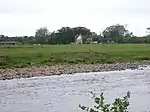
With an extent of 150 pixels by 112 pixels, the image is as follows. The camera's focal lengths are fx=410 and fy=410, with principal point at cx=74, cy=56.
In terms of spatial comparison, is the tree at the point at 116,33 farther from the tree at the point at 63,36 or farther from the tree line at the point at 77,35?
the tree at the point at 63,36

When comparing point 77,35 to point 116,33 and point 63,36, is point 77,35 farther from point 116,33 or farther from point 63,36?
point 63,36

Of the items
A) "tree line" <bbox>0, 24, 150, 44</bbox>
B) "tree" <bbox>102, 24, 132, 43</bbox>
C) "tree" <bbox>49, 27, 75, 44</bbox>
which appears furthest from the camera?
"tree" <bbox>102, 24, 132, 43</bbox>

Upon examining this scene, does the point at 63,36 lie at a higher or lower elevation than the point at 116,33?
lower

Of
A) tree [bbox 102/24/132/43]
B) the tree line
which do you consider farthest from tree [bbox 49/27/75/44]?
tree [bbox 102/24/132/43]

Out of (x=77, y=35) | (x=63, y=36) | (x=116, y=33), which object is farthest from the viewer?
(x=116, y=33)

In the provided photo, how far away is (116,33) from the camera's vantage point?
163m

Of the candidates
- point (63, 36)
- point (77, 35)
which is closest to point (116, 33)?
point (77, 35)

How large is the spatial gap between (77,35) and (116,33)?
1672 centimetres

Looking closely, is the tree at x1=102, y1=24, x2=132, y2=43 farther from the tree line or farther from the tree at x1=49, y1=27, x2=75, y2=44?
the tree at x1=49, y1=27, x2=75, y2=44

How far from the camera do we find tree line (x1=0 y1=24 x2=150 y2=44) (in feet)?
456

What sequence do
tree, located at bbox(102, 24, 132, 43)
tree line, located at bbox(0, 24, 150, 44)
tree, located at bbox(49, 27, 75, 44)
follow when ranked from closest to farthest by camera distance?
tree, located at bbox(49, 27, 75, 44), tree line, located at bbox(0, 24, 150, 44), tree, located at bbox(102, 24, 132, 43)

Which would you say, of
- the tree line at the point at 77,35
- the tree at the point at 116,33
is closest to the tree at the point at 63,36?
the tree line at the point at 77,35

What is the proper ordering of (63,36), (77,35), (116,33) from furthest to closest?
1. (116,33)
2. (77,35)
3. (63,36)

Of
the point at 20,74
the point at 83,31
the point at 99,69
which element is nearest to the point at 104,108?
the point at 20,74
